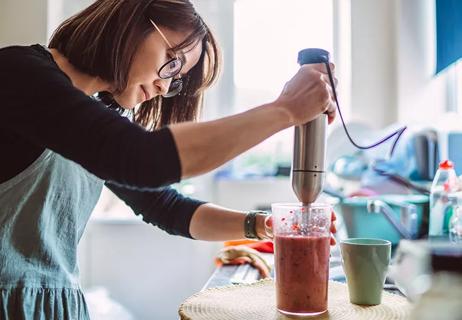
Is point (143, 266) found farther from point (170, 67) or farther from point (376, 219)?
point (170, 67)

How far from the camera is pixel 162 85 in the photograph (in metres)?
1.08

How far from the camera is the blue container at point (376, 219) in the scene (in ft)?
4.93

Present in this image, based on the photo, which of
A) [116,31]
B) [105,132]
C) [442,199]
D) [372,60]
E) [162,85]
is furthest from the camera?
[372,60]

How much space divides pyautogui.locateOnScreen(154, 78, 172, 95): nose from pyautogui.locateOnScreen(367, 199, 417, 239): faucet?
716 millimetres

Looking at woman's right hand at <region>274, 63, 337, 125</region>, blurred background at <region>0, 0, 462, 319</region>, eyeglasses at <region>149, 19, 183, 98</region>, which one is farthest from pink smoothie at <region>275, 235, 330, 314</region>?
blurred background at <region>0, 0, 462, 319</region>

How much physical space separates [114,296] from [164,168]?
78.3 inches

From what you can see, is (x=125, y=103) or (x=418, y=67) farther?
(x=418, y=67)

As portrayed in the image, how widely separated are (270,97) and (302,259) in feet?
6.06

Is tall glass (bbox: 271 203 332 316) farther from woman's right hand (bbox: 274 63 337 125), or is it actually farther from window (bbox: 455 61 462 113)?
window (bbox: 455 61 462 113)

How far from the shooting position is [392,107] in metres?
2.25

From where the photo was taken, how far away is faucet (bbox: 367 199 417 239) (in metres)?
1.46

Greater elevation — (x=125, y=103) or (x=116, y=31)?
(x=116, y=31)

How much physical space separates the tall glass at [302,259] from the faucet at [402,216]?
2.16 feet

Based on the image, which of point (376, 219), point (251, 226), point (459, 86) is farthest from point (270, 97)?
point (251, 226)
